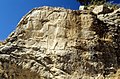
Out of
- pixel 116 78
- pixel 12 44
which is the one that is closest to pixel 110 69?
pixel 116 78

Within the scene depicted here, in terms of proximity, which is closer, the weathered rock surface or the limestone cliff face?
the limestone cliff face

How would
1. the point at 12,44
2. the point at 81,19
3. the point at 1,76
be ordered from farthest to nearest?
the point at 81,19 < the point at 12,44 < the point at 1,76

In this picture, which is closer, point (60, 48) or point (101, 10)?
point (60, 48)

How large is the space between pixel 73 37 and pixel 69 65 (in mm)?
1313

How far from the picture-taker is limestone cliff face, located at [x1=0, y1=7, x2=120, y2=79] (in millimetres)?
12991

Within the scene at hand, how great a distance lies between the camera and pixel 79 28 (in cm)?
1438

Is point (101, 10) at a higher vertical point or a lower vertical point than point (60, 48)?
higher

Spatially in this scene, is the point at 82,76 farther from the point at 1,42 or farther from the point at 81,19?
the point at 1,42

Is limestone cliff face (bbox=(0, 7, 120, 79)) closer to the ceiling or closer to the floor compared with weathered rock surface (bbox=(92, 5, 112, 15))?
closer to the floor

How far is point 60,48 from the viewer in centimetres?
1363

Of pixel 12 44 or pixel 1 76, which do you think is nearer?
pixel 1 76

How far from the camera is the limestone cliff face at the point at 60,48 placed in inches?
511

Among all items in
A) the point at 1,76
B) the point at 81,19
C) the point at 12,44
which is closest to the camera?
the point at 1,76

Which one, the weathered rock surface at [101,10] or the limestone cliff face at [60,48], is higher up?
the weathered rock surface at [101,10]
